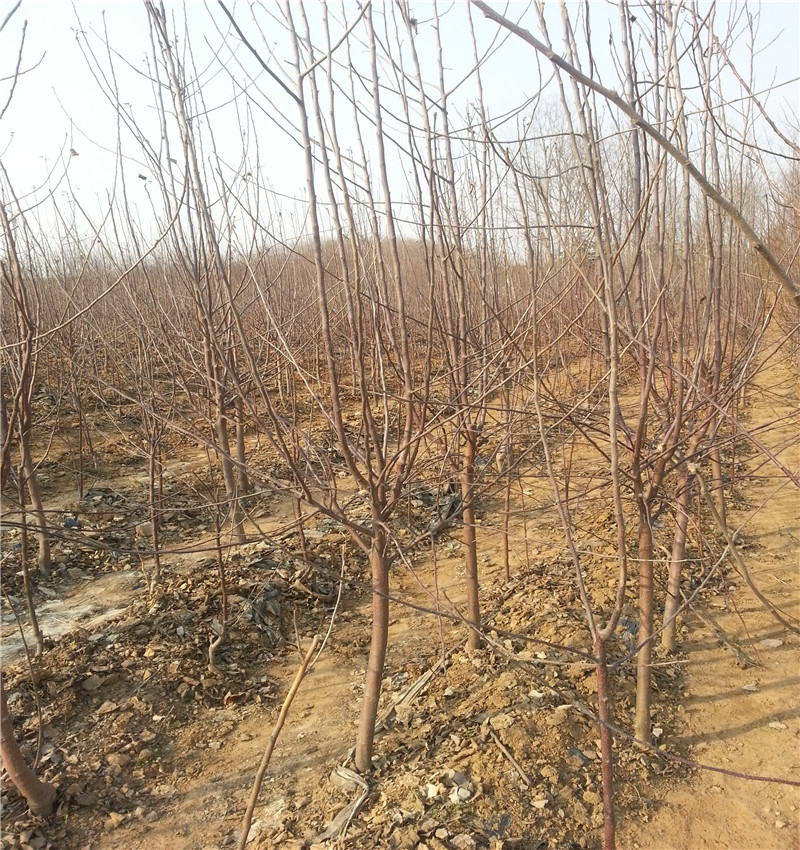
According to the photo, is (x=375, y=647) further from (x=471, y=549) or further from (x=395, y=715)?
(x=471, y=549)

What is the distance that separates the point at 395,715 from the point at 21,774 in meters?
1.39

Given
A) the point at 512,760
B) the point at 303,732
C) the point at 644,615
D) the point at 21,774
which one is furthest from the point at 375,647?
the point at 21,774

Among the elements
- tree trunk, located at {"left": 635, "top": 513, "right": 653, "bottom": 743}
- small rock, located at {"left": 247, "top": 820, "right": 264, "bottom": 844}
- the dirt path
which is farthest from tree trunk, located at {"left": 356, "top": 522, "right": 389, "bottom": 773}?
the dirt path

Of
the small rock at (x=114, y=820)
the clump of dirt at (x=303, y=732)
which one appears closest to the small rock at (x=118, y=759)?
the clump of dirt at (x=303, y=732)

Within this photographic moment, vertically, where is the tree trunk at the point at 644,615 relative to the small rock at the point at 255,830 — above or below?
above

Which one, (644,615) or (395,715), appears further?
(395,715)

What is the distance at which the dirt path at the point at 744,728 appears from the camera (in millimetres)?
2025

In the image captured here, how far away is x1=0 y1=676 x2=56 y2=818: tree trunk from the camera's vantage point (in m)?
1.89

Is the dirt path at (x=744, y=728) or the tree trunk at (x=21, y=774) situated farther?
the dirt path at (x=744, y=728)

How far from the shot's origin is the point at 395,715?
2.57 m

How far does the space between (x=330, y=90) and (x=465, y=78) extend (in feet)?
2.56

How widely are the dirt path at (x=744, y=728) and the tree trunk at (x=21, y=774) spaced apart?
203 centimetres

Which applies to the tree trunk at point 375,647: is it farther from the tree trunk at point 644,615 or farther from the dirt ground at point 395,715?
the tree trunk at point 644,615

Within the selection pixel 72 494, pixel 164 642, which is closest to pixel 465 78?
pixel 164 642
